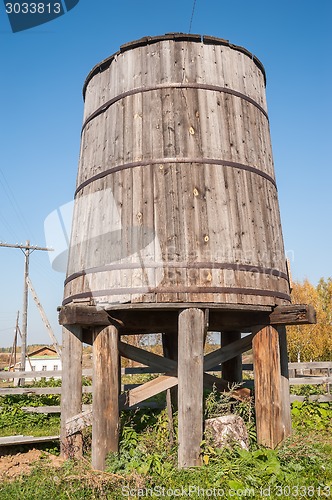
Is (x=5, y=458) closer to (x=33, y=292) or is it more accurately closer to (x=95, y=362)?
(x=95, y=362)

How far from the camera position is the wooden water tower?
607 cm

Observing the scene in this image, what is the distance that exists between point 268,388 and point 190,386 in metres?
1.38

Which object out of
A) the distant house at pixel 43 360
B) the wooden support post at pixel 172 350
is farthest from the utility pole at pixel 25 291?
the distant house at pixel 43 360

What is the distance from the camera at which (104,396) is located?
612 cm

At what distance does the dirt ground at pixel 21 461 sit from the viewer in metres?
6.25

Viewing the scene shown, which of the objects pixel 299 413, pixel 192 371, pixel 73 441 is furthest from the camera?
pixel 299 413

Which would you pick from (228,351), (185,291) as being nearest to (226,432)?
(228,351)

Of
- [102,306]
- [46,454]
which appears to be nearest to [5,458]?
[46,454]

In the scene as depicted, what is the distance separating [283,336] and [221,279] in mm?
2244

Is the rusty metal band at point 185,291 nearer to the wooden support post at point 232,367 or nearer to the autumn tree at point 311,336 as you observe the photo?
the wooden support post at point 232,367

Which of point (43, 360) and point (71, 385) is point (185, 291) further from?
point (43, 360)

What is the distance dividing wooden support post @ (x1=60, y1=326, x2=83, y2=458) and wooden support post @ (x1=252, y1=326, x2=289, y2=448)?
2.62 meters

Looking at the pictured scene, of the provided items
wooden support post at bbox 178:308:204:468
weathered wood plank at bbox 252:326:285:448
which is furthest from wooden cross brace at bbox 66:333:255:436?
wooden support post at bbox 178:308:204:468

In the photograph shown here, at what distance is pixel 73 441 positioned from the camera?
6.58 metres
